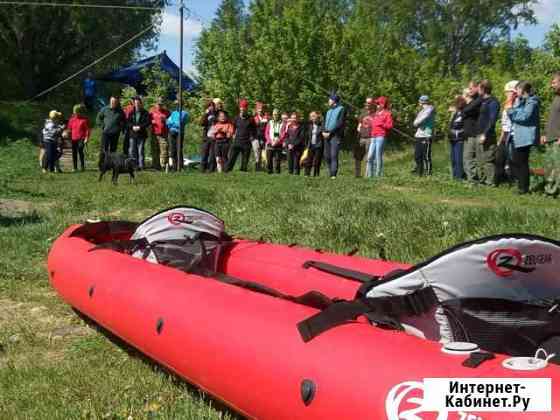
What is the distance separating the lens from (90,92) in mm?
27031

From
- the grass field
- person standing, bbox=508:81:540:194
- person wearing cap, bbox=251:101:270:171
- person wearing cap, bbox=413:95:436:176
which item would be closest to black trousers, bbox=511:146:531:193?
person standing, bbox=508:81:540:194

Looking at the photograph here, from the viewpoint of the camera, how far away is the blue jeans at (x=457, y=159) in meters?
11.7

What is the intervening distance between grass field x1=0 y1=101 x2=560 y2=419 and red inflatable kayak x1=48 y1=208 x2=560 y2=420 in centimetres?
21

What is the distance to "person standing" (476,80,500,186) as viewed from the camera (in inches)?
418

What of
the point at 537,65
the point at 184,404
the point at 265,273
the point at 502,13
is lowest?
the point at 184,404

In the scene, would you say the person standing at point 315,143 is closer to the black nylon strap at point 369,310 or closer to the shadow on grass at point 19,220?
the shadow on grass at point 19,220

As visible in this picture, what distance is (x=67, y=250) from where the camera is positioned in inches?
209

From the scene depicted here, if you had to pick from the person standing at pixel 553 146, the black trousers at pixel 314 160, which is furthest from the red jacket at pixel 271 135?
the person standing at pixel 553 146

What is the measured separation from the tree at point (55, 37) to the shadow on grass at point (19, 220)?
21088 millimetres

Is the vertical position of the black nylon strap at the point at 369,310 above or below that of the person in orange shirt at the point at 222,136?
below

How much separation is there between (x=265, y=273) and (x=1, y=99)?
2701cm

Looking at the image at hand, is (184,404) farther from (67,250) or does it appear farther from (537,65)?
(537,65)

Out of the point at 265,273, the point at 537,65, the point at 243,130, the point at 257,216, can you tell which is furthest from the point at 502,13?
the point at 265,273

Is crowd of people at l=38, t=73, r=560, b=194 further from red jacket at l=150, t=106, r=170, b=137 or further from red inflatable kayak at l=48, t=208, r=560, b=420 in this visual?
red inflatable kayak at l=48, t=208, r=560, b=420
